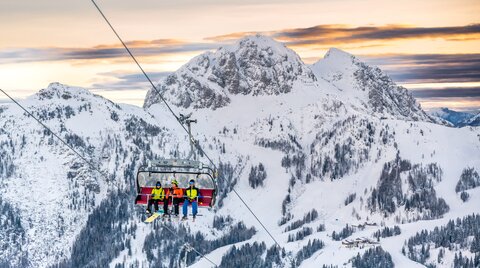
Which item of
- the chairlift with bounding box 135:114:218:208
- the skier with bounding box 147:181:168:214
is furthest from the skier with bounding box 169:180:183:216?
the skier with bounding box 147:181:168:214

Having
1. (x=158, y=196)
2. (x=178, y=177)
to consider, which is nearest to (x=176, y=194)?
(x=158, y=196)

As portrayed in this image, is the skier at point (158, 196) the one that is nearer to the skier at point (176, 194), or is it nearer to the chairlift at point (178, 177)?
the chairlift at point (178, 177)

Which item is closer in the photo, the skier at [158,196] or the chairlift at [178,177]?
the chairlift at [178,177]

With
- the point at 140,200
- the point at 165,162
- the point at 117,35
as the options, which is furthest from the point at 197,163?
the point at 117,35

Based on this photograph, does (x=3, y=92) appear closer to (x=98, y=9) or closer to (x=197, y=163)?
(x=98, y=9)

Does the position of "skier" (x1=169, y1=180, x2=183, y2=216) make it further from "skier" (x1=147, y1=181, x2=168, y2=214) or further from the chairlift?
"skier" (x1=147, y1=181, x2=168, y2=214)

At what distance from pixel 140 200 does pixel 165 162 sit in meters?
8.84

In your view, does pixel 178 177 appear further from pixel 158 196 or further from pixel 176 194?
pixel 158 196

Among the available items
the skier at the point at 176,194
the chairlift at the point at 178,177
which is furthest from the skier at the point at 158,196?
the skier at the point at 176,194

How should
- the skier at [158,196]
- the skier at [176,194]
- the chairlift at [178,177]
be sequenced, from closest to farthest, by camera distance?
the chairlift at [178,177] → the skier at [158,196] → the skier at [176,194]

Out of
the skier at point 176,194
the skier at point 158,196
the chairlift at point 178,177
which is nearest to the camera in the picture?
the chairlift at point 178,177

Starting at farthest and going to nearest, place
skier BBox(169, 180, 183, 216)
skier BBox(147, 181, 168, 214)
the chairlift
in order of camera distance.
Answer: skier BBox(169, 180, 183, 216) → skier BBox(147, 181, 168, 214) → the chairlift

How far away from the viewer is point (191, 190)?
9975cm

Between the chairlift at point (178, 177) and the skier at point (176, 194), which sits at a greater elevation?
the chairlift at point (178, 177)
